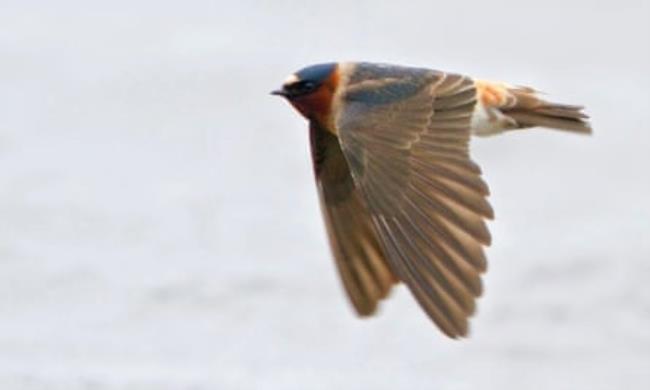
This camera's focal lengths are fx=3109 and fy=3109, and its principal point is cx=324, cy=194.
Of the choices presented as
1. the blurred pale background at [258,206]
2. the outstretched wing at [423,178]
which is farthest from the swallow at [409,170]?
the blurred pale background at [258,206]

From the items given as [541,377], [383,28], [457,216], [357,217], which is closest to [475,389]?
[541,377]

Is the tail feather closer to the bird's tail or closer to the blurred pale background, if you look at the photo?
the bird's tail

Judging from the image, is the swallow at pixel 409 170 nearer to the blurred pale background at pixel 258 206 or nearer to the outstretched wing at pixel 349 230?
the outstretched wing at pixel 349 230

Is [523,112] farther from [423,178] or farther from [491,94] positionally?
[423,178]

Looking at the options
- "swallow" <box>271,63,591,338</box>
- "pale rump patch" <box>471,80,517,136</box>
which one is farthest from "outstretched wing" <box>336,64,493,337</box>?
"pale rump patch" <box>471,80,517,136</box>

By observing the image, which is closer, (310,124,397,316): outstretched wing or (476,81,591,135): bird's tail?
(310,124,397,316): outstretched wing

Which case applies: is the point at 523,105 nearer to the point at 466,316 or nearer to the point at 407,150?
the point at 407,150
